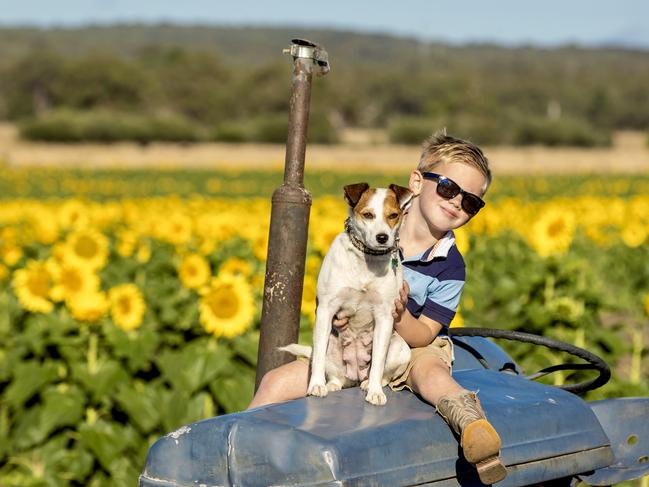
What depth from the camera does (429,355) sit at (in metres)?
3.01

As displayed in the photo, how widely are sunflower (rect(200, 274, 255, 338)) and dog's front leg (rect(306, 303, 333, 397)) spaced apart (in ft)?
9.59

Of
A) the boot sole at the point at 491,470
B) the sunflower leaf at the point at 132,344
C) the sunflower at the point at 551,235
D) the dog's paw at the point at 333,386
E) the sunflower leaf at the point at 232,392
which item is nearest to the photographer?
the boot sole at the point at 491,470

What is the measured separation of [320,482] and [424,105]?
86.6m

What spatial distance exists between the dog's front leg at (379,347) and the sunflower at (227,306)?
117 inches

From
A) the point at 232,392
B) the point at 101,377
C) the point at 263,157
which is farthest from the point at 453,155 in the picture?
the point at 263,157

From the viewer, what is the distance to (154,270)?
9.73 m

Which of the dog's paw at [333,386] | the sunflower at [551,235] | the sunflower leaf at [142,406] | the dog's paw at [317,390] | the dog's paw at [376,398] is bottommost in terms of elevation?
the sunflower leaf at [142,406]

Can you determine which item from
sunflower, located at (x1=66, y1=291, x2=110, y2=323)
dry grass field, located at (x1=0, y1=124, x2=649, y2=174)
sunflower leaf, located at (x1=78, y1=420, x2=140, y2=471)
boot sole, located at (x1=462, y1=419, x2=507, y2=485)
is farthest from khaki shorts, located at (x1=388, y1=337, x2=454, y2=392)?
dry grass field, located at (x1=0, y1=124, x2=649, y2=174)

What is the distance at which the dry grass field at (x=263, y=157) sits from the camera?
44.0m

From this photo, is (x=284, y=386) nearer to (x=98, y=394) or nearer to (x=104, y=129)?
(x=98, y=394)

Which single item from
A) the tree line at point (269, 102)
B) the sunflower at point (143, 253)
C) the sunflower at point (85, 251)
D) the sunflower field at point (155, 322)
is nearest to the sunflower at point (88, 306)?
the sunflower field at point (155, 322)

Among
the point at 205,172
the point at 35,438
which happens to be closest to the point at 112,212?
the point at 35,438

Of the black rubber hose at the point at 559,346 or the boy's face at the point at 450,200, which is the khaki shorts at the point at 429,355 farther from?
the boy's face at the point at 450,200

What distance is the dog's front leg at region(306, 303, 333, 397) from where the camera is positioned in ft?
9.15
